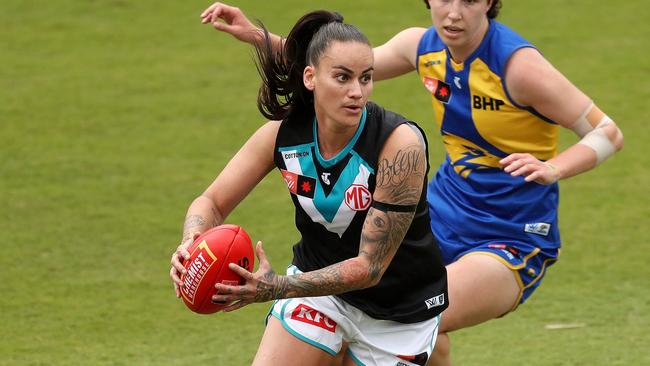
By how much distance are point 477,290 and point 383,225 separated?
1.15m

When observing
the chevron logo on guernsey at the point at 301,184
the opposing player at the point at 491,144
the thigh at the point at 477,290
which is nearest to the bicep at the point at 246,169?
the chevron logo on guernsey at the point at 301,184

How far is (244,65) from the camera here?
13.1 metres

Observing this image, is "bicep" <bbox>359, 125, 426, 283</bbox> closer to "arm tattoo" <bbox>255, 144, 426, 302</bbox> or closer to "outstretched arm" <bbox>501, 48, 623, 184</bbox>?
"arm tattoo" <bbox>255, 144, 426, 302</bbox>

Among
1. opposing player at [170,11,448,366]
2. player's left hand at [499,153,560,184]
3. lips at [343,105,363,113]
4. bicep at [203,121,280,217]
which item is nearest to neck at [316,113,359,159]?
opposing player at [170,11,448,366]

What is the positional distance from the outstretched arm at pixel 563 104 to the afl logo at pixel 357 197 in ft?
3.60

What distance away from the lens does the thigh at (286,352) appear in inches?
201

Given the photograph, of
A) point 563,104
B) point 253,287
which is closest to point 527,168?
point 563,104

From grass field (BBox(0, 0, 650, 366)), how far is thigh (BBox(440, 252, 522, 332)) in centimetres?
132

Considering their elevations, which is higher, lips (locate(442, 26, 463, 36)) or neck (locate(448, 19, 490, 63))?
lips (locate(442, 26, 463, 36))

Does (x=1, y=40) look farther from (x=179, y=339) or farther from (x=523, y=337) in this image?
(x=523, y=337)

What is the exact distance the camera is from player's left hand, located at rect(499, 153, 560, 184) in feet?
17.3

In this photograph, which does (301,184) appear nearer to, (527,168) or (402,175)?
(402,175)

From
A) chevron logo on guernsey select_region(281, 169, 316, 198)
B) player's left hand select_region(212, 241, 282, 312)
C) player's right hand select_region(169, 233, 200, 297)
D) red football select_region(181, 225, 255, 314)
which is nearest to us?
player's left hand select_region(212, 241, 282, 312)

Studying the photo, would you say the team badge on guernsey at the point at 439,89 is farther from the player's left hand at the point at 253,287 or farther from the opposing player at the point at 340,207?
the player's left hand at the point at 253,287
